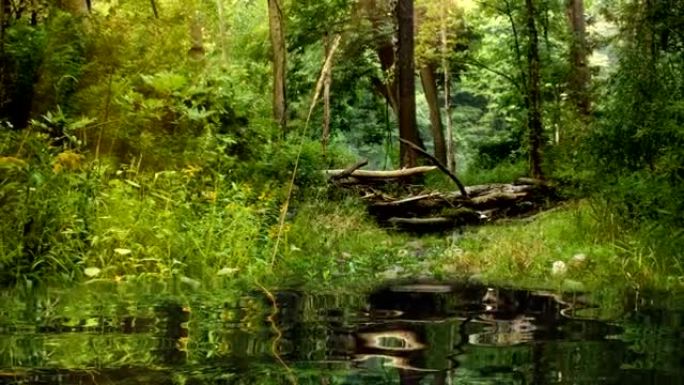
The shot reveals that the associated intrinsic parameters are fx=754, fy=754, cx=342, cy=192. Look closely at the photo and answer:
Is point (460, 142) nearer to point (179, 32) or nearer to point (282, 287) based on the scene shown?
point (179, 32)

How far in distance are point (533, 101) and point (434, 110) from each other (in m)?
9.36

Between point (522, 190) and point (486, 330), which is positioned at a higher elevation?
point (522, 190)

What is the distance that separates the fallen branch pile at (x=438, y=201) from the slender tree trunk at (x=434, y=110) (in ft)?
35.6

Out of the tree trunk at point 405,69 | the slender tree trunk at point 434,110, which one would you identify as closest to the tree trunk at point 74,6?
the tree trunk at point 405,69

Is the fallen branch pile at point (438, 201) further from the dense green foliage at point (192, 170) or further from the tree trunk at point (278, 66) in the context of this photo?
the tree trunk at point (278, 66)

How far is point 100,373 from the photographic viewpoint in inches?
106

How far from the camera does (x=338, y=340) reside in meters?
3.39

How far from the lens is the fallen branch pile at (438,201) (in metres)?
12.5

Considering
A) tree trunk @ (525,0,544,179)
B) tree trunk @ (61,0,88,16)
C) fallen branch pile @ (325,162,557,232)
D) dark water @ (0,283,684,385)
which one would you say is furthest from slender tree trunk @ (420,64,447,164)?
dark water @ (0,283,684,385)

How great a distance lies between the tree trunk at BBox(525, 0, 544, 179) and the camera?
642 inches

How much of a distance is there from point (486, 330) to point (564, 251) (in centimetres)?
452

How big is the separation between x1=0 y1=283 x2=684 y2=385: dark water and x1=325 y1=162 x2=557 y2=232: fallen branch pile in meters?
7.39

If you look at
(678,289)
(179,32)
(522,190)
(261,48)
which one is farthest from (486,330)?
(261,48)

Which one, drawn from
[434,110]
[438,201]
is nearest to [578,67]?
[434,110]
